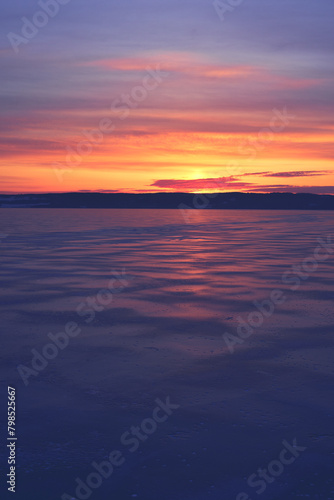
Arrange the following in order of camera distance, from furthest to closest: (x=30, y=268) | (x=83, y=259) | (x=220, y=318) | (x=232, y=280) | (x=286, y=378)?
1. (x=83, y=259)
2. (x=30, y=268)
3. (x=232, y=280)
4. (x=220, y=318)
5. (x=286, y=378)

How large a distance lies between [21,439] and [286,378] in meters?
3.04

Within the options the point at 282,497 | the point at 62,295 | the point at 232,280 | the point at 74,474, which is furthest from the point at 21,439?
the point at 232,280

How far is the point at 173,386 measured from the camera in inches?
235

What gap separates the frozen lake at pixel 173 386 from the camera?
13.7 ft

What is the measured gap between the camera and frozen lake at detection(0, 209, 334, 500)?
13.7 ft

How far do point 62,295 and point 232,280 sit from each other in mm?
4268

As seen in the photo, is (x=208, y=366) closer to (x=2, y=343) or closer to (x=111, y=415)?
(x=111, y=415)

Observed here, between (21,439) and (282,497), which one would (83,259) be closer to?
(21,439)

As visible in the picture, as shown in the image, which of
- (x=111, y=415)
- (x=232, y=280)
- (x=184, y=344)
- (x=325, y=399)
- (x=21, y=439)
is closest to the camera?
(x=21, y=439)

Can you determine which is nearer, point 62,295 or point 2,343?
point 2,343

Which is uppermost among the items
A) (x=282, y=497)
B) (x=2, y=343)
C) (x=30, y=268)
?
(x=30, y=268)

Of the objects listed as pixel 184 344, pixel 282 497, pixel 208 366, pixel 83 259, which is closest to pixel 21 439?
pixel 282 497

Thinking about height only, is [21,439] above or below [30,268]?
below

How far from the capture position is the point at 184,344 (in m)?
7.59
